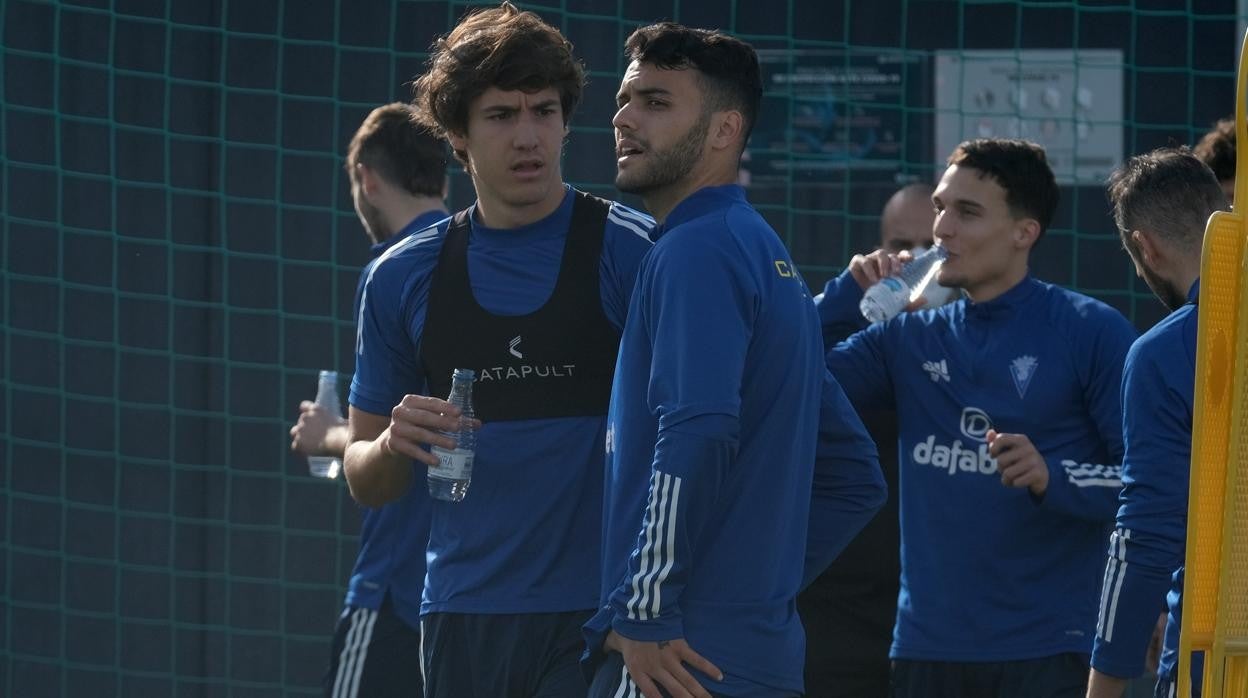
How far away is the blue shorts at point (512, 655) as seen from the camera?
281 cm

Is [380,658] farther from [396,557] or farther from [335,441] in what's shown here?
[335,441]

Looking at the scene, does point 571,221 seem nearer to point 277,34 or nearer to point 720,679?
point 720,679

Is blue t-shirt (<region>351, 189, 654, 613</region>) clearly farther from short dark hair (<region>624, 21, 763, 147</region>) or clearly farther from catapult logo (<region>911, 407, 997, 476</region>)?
catapult logo (<region>911, 407, 997, 476</region>)

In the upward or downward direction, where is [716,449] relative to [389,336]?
downward

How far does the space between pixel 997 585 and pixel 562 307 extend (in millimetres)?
1232

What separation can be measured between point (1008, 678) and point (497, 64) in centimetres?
168

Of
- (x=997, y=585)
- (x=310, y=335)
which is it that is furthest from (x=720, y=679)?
(x=310, y=335)

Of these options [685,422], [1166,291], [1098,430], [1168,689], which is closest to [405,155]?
[1098,430]

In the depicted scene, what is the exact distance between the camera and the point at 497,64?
9.93 feet

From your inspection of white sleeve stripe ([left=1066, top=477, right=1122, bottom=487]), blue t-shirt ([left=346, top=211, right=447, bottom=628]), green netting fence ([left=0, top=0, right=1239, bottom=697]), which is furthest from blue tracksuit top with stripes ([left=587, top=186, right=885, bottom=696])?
green netting fence ([left=0, top=0, right=1239, bottom=697])

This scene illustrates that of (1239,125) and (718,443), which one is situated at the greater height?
(1239,125)

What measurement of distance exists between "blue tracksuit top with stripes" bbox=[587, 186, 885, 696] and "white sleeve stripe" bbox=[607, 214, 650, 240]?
382 millimetres

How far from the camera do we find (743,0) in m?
5.69

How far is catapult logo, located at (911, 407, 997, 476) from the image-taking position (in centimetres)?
353
